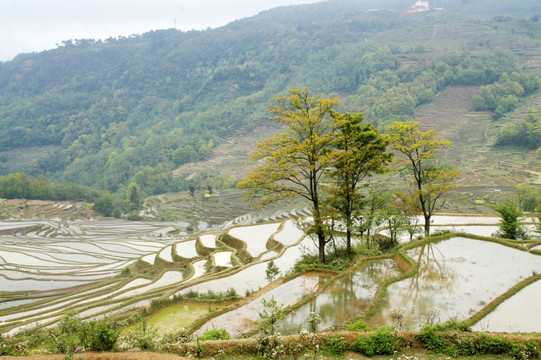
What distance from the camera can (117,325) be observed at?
10.6 metres

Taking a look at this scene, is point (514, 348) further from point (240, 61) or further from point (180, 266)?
point (240, 61)

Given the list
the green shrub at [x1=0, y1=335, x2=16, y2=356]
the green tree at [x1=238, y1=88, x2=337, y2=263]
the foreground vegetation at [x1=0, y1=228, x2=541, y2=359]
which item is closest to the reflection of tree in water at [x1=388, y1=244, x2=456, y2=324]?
the foreground vegetation at [x1=0, y1=228, x2=541, y2=359]

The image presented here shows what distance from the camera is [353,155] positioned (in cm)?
1309

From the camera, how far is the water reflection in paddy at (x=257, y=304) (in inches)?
353

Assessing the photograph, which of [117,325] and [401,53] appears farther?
[401,53]

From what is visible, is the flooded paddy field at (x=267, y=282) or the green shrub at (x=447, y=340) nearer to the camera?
the green shrub at (x=447, y=340)

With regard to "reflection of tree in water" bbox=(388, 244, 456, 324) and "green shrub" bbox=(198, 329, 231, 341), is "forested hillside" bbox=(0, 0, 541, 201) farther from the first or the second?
"green shrub" bbox=(198, 329, 231, 341)

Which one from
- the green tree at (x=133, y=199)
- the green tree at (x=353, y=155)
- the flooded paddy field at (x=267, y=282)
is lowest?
the green tree at (x=133, y=199)

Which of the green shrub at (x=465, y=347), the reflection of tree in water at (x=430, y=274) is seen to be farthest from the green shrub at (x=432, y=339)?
the reflection of tree in water at (x=430, y=274)

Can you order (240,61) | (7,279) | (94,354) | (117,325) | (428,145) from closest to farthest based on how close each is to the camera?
(94,354), (117,325), (428,145), (7,279), (240,61)

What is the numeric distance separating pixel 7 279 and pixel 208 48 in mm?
173873

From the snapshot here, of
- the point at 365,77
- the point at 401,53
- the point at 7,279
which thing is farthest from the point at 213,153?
the point at 7,279

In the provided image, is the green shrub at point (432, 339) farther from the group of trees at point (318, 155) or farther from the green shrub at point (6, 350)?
the green shrub at point (6, 350)

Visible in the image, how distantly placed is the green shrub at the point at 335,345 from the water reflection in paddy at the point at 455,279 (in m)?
1.61
